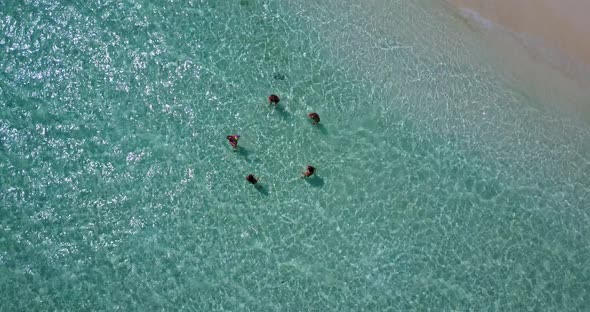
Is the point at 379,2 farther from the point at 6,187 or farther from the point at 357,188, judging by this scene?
the point at 6,187

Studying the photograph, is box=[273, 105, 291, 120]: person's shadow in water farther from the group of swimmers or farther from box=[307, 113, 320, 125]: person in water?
box=[307, 113, 320, 125]: person in water

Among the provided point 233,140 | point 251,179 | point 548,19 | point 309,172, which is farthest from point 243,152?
point 548,19

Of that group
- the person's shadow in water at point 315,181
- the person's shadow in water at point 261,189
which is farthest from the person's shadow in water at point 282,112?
the person's shadow in water at point 261,189

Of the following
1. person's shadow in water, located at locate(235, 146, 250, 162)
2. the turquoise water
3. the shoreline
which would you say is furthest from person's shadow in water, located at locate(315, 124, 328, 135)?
the shoreline

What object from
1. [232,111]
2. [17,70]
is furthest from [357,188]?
[17,70]

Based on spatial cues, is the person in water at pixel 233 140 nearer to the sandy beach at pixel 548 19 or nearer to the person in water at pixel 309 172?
the person in water at pixel 309 172

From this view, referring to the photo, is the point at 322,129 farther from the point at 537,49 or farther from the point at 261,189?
the point at 537,49
